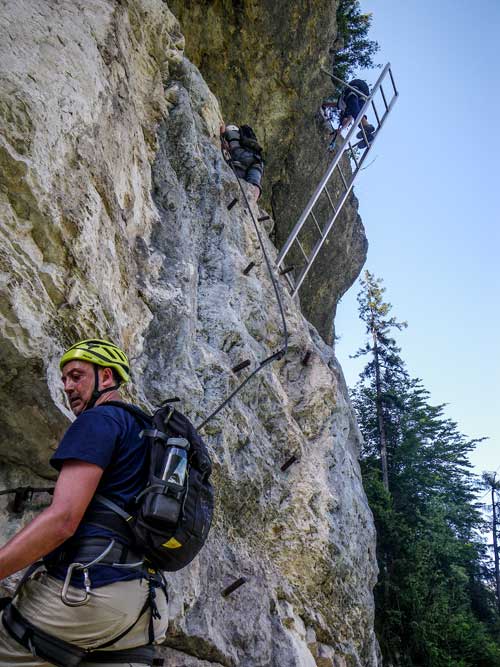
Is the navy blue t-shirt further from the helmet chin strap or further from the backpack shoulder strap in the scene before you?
the helmet chin strap

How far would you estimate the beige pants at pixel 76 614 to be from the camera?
2439 mm

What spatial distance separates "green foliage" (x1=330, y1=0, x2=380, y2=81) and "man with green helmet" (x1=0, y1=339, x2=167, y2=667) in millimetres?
18379

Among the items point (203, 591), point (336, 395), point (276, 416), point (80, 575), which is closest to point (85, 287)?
point (80, 575)

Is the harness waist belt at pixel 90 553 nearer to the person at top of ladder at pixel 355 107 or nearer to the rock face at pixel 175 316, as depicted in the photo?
the rock face at pixel 175 316

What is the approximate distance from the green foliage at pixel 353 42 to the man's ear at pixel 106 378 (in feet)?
58.3

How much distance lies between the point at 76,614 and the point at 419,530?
64.2 feet

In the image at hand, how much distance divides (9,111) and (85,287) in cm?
123

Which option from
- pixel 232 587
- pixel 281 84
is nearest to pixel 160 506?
pixel 232 587

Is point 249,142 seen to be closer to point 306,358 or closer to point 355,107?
point 306,358

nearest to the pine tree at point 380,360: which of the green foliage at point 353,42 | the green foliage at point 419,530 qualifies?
the green foliage at point 419,530

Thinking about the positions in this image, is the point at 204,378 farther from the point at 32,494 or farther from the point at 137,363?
the point at 32,494

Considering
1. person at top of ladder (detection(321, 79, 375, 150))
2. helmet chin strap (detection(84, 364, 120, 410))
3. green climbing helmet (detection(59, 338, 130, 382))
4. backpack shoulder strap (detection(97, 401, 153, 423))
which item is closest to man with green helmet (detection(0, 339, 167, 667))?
backpack shoulder strap (detection(97, 401, 153, 423))

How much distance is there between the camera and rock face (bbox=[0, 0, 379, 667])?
3.81 m

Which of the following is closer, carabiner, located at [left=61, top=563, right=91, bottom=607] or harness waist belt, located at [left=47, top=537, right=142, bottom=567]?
carabiner, located at [left=61, top=563, right=91, bottom=607]
